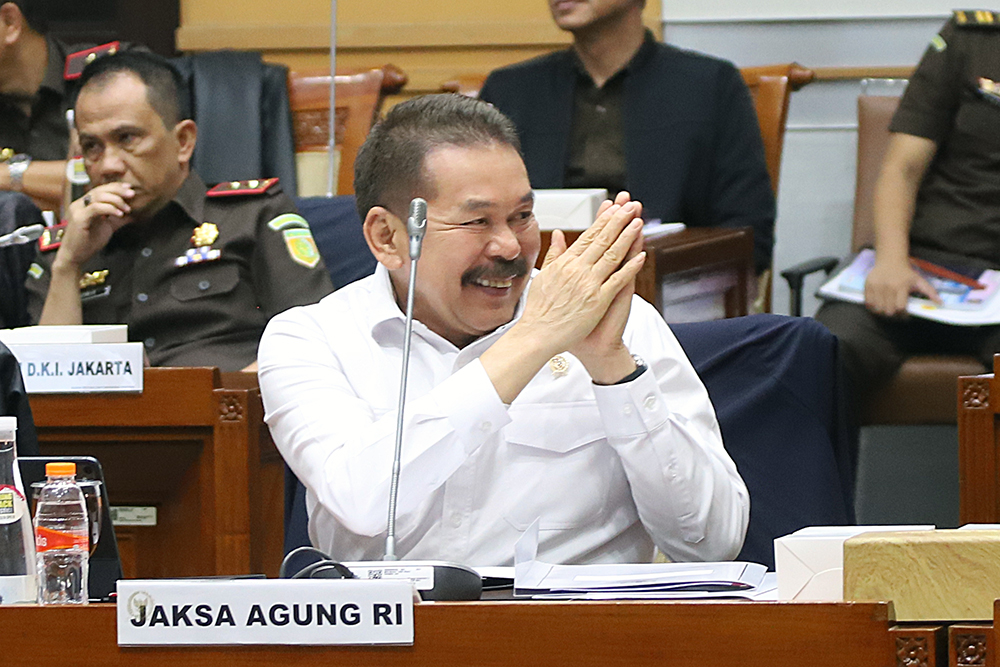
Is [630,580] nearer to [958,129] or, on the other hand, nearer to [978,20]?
[958,129]

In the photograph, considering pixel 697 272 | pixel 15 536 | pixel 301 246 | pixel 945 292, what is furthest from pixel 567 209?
pixel 15 536

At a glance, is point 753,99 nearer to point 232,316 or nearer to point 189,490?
point 232,316

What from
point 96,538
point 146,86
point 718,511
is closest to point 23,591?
point 96,538

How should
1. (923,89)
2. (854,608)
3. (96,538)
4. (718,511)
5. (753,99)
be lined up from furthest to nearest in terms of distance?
1. (753,99)
2. (923,89)
3. (718,511)
4. (96,538)
5. (854,608)

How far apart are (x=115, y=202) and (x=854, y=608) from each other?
6.52 feet

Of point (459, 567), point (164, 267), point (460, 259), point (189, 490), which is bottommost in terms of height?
point (189, 490)

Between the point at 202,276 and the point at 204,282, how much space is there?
1 cm

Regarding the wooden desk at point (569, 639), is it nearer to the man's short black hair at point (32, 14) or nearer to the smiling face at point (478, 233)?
the smiling face at point (478, 233)

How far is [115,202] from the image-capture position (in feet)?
8.91

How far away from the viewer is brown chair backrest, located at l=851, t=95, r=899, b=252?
3.44 metres

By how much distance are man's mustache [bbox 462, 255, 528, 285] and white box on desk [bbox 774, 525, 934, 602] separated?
0.62m

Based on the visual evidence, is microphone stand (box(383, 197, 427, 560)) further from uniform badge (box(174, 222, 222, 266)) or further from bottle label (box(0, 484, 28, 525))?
uniform badge (box(174, 222, 222, 266))

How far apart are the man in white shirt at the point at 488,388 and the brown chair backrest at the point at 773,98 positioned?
1910 millimetres

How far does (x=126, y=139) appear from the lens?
2807 millimetres
